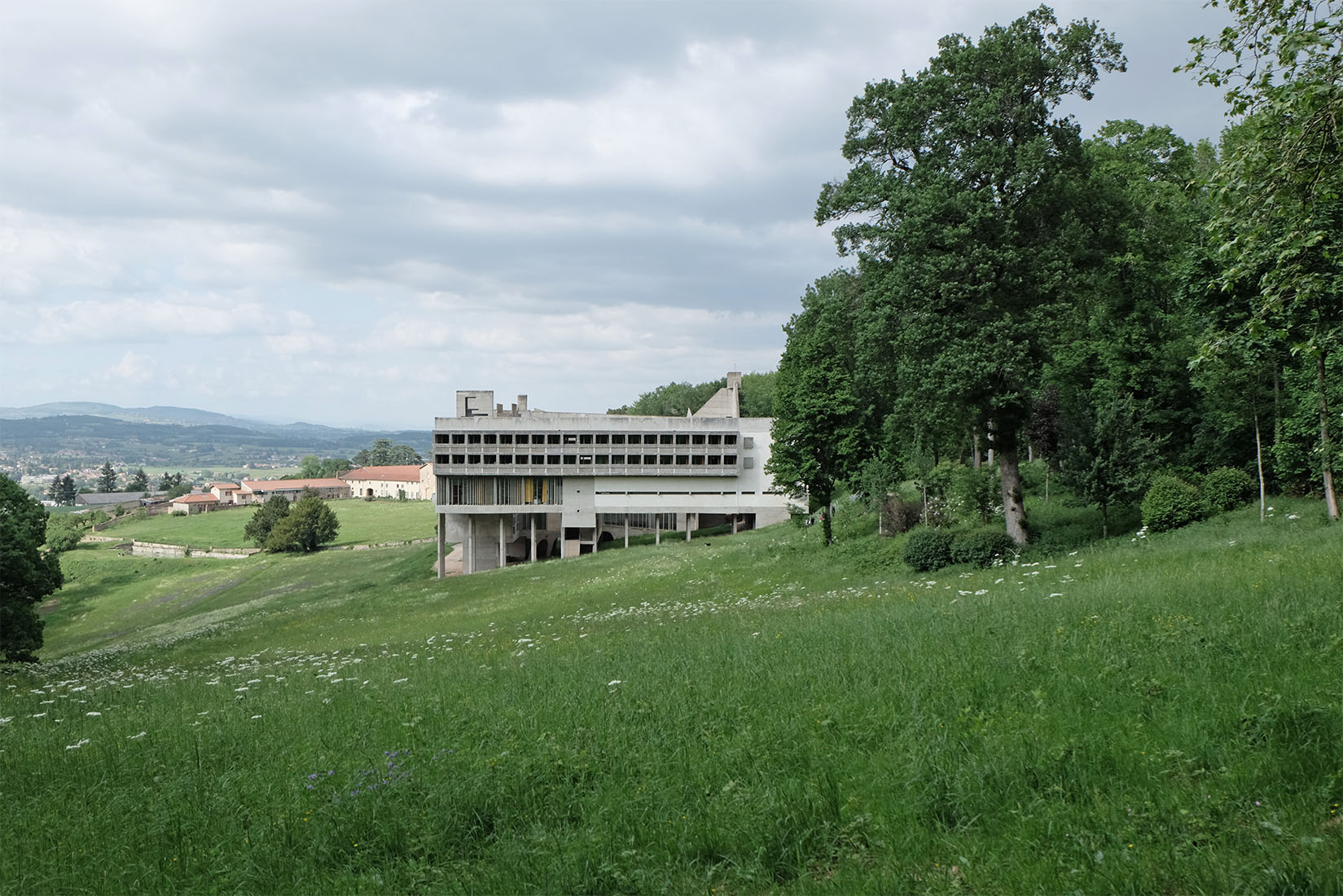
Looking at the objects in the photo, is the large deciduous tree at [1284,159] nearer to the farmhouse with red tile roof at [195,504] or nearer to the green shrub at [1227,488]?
the green shrub at [1227,488]

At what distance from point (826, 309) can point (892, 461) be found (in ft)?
31.0

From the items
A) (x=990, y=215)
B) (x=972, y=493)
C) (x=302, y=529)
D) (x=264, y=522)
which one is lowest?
(x=302, y=529)

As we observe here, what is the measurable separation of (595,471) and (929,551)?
166 ft

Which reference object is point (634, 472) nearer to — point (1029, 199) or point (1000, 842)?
point (1029, 199)

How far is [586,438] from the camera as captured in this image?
249 feet

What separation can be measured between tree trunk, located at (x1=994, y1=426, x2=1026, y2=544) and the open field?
3886 inches

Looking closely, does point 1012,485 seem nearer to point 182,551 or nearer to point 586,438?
point 586,438

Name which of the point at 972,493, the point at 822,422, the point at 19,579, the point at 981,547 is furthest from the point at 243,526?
the point at 981,547

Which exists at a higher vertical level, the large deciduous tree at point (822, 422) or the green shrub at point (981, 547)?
the large deciduous tree at point (822, 422)

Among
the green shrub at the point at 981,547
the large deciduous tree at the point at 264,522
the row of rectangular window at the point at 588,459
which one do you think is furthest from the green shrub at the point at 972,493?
the large deciduous tree at the point at 264,522

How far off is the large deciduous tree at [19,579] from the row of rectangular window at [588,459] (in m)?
37.7

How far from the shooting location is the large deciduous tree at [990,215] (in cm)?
2622

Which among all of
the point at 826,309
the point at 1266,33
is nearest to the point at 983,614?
the point at 1266,33

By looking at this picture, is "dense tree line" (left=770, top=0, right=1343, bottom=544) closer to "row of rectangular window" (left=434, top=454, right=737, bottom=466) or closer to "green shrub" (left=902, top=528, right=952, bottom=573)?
"green shrub" (left=902, top=528, right=952, bottom=573)
